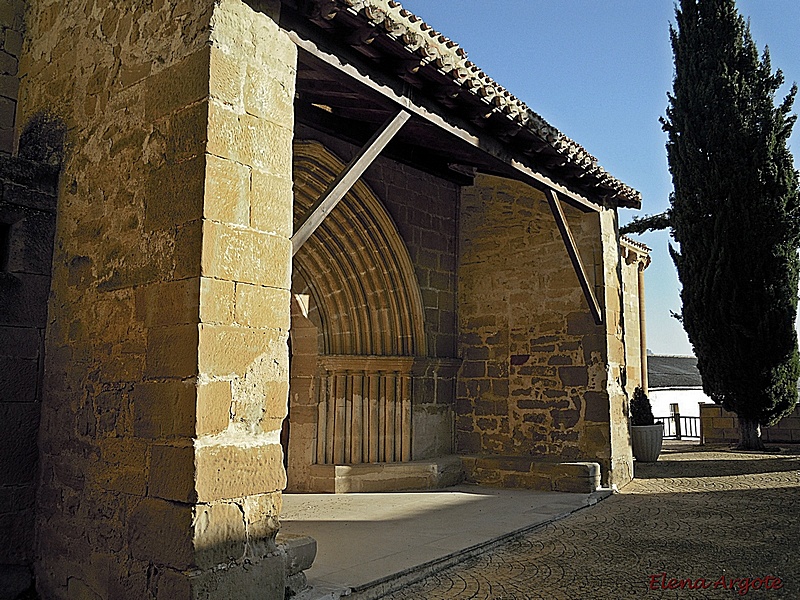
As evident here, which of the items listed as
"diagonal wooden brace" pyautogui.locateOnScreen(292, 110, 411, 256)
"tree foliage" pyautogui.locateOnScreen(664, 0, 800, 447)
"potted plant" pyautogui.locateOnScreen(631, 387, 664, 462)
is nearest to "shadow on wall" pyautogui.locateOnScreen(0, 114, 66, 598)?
"diagonal wooden brace" pyautogui.locateOnScreen(292, 110, 411, 256)

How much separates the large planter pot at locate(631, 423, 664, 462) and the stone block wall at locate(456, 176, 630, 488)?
2.24 metres

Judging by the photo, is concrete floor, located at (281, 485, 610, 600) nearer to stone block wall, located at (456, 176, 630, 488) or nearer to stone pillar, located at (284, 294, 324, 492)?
stone pillar, located at (284, 294, 324, 492)

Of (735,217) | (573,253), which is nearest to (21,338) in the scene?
(573,253)

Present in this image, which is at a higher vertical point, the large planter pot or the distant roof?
the distant roof

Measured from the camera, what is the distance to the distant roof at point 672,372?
755 inches

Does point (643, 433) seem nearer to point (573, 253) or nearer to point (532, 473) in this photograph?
point (532, 473)

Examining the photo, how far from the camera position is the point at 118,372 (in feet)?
10.1

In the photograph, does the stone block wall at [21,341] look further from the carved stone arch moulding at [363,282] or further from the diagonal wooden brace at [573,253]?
the diagonal wooden brace at [573,253]

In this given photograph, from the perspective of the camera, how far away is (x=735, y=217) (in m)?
10.0

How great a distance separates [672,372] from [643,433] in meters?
13.1

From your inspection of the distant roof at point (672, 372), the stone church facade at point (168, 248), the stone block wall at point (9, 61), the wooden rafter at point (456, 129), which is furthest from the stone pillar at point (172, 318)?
the distant roof at point (672, 372)

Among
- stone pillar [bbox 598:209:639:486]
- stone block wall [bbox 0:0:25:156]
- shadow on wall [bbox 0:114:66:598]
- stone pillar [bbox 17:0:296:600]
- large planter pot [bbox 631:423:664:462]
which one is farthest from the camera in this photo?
large planter pot [bbox 631:423:664:462]

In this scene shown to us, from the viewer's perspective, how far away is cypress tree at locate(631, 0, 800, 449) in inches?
386

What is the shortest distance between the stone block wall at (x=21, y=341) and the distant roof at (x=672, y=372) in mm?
16463
